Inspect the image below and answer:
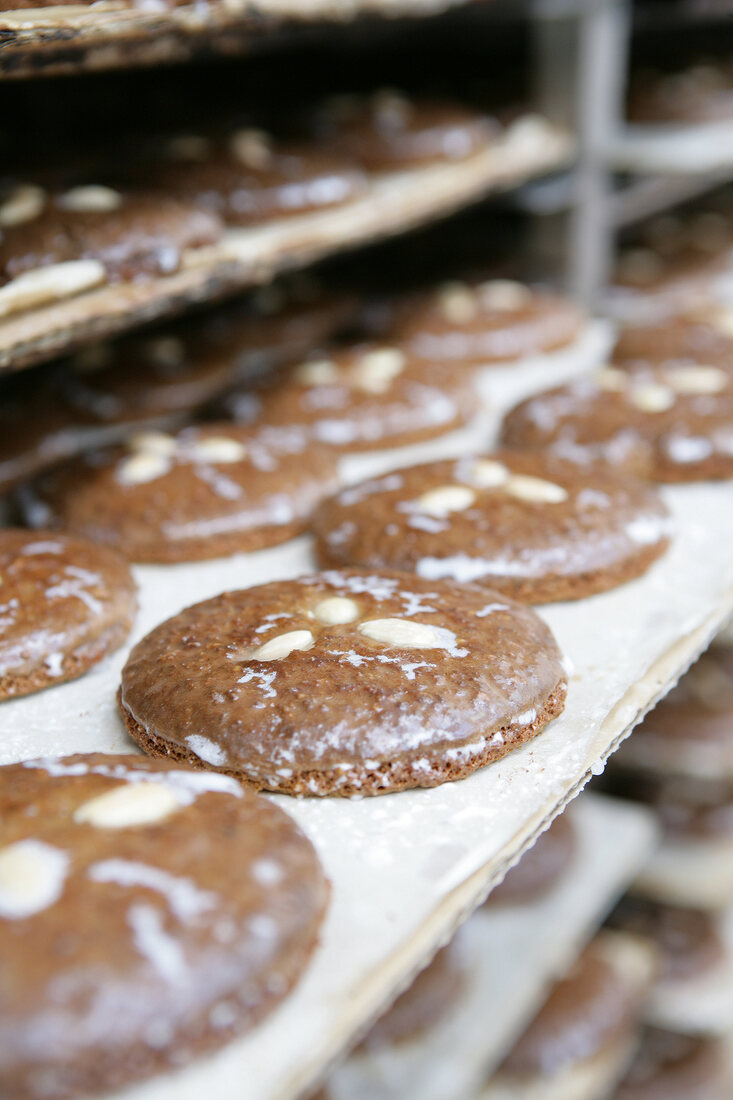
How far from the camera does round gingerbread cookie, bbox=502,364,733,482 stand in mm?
1908

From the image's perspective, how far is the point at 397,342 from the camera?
263 cm

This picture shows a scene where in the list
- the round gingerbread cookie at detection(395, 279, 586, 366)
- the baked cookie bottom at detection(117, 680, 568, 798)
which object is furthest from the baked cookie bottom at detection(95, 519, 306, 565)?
the round gingerbread cookie at detection(395, 279, 586, 366)

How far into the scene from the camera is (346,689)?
1.15 m

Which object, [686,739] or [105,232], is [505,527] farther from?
[686,739]

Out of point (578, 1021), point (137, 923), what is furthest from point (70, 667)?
point (578, 1021)

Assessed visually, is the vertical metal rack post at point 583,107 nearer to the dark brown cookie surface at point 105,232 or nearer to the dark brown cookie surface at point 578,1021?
the dark brown cookie surface at point 105,232

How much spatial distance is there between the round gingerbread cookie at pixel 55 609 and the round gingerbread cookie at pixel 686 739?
1585mm

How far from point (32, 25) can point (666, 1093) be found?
2.35 m

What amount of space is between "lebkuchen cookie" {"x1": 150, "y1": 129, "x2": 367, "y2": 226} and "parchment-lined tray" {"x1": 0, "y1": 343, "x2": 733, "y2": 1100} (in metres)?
0.80

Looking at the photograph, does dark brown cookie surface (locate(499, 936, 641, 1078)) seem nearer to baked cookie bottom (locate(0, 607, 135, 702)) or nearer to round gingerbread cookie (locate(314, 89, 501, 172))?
baked cookie bottom (locate(0, 607, 135, 702))

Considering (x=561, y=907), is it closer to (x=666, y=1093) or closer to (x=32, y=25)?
(x=666, y=1093)

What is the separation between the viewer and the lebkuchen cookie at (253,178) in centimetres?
211

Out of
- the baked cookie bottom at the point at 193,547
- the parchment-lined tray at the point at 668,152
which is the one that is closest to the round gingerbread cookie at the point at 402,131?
the parchment-lined tray at the point at 668,152

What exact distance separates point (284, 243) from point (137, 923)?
140cm
